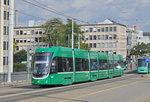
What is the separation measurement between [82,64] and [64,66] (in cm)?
385

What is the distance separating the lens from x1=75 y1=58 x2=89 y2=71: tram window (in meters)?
26.0

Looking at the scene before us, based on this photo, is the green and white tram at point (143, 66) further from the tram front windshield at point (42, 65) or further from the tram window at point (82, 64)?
the tram front windshield at point (42, 65)

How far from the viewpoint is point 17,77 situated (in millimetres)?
31938

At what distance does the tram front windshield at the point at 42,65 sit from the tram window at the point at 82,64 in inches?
175

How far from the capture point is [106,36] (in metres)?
102

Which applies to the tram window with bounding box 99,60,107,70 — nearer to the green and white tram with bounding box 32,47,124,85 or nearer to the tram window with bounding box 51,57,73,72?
the green and white tram with bounding box 32,47,124,85

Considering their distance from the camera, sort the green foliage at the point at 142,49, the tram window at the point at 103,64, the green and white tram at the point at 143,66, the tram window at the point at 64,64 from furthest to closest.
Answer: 1. the green foliage at the point at 142,49
2. the green and white tram at the point at 143,66
3. the tram window at the point at 103,64
4. the tram window at the point at 64,64

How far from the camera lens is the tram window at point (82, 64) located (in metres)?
26.0

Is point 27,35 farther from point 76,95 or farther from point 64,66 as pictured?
point 76,95

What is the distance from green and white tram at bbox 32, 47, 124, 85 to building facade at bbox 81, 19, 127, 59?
223 feet

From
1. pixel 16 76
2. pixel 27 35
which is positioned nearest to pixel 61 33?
pixel 27 35

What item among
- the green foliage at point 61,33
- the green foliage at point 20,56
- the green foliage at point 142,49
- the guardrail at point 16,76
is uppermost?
the green foliage at point 61,33

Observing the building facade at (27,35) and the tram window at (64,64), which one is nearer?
the tram window at (64,64)

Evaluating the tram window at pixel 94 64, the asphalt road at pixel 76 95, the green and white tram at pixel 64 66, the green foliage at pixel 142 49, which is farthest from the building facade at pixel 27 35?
the asphalt road at pixel 76 95
